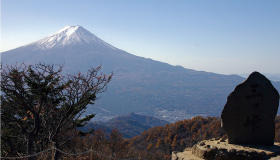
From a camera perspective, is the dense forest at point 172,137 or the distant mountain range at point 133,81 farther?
the distant mountain range at point 133,81

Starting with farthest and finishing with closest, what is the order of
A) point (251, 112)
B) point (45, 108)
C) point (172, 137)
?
1. point (172, 137)
2. point (45, 108)
3. point (251, 112)

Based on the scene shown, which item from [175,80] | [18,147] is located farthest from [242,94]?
[175,80]

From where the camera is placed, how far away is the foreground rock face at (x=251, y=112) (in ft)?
21.6

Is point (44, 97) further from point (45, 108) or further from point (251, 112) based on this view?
point (251, 112)

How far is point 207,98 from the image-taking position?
151750 millimetres

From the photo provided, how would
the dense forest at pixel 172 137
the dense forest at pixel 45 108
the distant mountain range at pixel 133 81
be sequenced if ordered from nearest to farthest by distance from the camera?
the dense forest at pixel 45 108 → the dense forest at pixel 172 137 → the distant mountain range at pixel 133 81

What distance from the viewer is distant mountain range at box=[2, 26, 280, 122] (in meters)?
129

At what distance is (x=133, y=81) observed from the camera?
16325 cm

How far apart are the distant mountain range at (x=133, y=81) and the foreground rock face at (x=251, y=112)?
101444 millimetres

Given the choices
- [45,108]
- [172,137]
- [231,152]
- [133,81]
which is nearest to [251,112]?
[231,152]

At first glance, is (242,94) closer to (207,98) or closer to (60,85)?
(60,85)

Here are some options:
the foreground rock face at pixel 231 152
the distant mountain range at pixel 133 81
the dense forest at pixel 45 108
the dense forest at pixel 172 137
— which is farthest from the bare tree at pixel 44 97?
the distant mountain range at pixel 133 81

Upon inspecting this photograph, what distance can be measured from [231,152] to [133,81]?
157346mm

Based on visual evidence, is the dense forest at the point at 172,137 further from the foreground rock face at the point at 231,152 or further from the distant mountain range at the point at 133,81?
the distant mountain range at the point at 133,81
